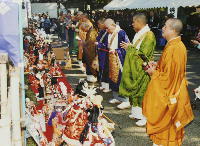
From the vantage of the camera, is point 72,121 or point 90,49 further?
point 90,49

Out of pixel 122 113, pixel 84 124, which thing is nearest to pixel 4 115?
pixel 84 124

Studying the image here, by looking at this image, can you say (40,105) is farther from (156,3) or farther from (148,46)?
(156,3)

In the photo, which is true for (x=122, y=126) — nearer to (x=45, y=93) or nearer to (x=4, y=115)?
(x=45, y=93)

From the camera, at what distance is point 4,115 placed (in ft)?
9.04

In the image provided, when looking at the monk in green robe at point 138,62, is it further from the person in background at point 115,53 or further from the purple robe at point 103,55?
the purple robe at point 103,55

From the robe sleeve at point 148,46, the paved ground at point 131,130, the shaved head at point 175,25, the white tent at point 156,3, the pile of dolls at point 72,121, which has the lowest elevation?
the paved ground at point 131,130

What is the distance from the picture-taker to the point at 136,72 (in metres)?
6.51

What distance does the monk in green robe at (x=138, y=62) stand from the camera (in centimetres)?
633

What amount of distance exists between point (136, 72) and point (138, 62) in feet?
0.58

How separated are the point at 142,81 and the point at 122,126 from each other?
86 centimetres

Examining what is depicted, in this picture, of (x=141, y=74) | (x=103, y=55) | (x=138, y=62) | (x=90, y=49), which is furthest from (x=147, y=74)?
(x=90, y=49)

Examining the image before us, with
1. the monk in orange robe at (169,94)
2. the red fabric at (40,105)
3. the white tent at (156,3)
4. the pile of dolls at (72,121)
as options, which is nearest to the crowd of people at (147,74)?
the monk in orange robe at (169,94)

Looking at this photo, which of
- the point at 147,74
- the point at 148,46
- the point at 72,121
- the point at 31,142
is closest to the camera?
the point at 72,121

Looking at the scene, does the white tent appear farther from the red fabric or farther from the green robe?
the red fabric
